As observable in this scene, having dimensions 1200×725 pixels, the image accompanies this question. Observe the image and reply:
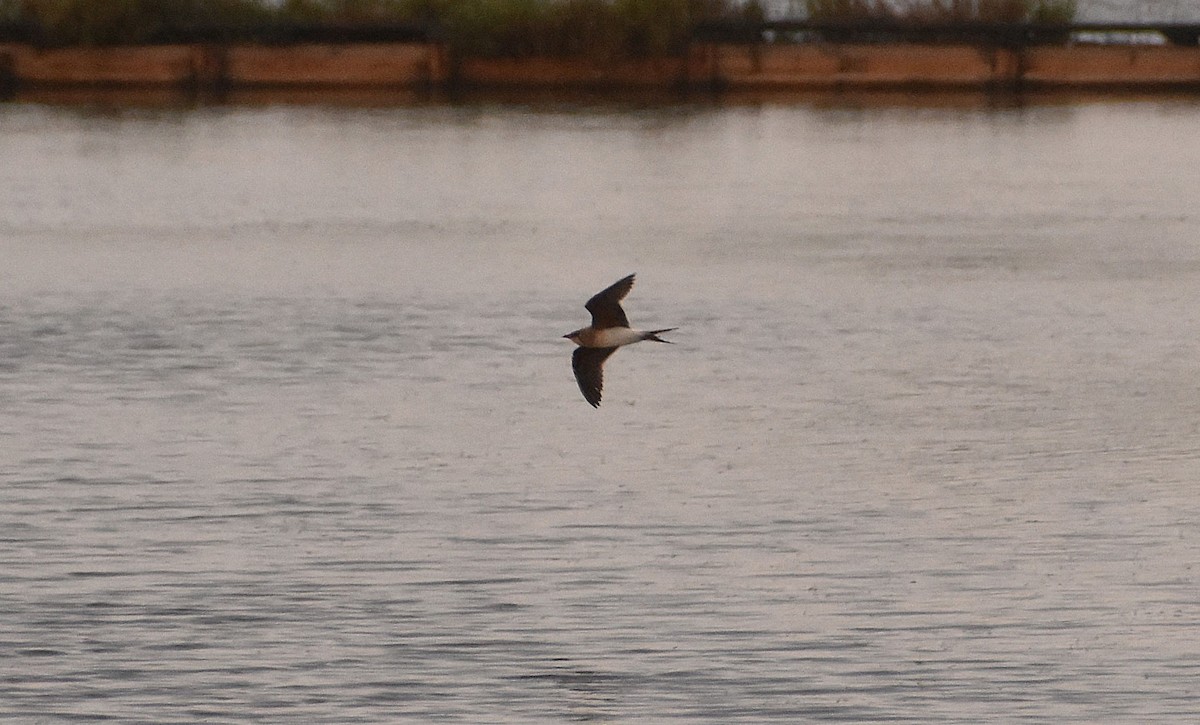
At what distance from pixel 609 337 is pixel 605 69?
5261 cm

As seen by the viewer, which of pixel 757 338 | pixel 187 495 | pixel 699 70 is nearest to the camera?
pixel 187 495

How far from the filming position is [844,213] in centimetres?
3922

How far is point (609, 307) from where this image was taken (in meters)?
16.0

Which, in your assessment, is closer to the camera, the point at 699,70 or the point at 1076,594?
the point at 1076,594

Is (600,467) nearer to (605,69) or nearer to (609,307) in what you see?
(609,307)

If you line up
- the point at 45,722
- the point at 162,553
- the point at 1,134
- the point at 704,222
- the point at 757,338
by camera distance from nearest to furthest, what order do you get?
the point at 45,722, the point at 162,553, the point at 757,338, the point at 704,222, the point at 1,134

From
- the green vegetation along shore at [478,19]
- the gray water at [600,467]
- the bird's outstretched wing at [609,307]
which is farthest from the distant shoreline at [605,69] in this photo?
the bird's outstretched wing at [609,307]

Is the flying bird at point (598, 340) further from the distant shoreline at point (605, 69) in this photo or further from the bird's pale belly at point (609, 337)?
the distant shoreline at point (605, 69)

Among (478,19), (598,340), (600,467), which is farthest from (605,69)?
(598,340)

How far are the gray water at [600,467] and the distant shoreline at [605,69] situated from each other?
29.2 meters

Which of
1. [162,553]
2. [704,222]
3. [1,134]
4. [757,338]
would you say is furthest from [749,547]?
[1,134]

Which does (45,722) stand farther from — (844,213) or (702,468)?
(844,213)

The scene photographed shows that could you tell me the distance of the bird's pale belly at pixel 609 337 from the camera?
15.9 meters

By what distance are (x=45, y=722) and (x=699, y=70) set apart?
187 ft
